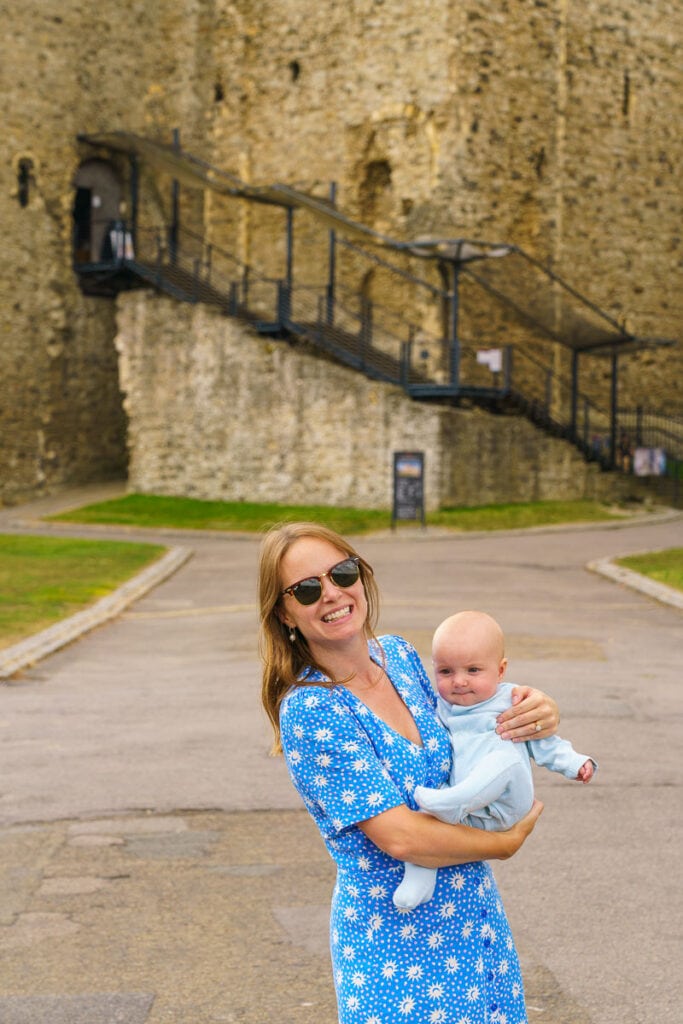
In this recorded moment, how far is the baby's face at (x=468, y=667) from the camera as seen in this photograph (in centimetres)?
363

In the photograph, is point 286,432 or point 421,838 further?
point 286,432

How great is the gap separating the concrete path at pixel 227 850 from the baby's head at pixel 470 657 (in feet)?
6.26

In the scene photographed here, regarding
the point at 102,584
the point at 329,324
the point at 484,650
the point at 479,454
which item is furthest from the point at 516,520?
the point at 484,650

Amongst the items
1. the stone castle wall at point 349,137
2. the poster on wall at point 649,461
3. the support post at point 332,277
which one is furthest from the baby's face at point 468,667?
the support post at point 332,277

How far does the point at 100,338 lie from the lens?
4259 cm

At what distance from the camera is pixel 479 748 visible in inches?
141

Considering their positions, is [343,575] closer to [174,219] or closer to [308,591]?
[308,591]

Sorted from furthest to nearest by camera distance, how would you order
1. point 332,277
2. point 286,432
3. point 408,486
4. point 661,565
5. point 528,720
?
point 332,277 < point 286,432 < point 408,486 < point 661,565 < point 528,720

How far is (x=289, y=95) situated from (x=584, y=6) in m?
7.92

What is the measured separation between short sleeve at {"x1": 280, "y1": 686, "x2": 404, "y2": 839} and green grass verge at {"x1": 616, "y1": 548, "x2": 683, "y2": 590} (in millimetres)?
15893

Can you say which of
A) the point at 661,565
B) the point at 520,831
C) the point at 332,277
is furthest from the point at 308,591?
the point at 332,277

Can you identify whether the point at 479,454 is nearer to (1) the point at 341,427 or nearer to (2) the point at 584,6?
(1) the point at 341,427

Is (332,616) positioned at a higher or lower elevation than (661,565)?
higher

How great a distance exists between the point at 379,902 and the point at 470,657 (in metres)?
0.56
